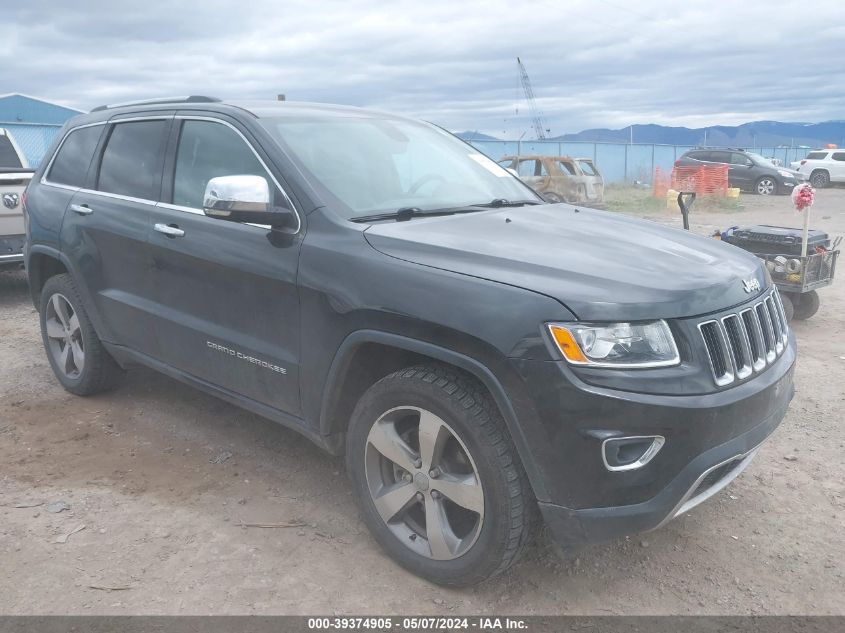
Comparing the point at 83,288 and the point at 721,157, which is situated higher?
the point at 83,288

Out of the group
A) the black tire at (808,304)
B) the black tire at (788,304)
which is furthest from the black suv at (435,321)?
the black tire at (808,304)

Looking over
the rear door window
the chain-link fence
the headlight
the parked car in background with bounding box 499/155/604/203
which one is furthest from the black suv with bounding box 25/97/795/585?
the rear door window

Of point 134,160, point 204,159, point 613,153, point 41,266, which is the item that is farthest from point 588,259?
point 613,153

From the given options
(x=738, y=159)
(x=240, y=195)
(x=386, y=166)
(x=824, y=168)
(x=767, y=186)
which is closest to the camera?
(x=240, y=195)

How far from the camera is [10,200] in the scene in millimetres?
7402

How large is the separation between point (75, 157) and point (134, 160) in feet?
2.62

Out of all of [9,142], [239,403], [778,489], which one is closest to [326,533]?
[239,403]

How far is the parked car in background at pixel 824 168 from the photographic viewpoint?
2908 cm

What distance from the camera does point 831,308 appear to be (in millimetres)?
7812

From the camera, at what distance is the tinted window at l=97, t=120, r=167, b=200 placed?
401cm

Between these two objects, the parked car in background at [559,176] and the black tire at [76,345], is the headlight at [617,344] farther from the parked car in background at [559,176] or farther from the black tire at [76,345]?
the parked car in background at [559,176]

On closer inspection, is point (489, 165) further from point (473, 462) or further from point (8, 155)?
point (8, 155)

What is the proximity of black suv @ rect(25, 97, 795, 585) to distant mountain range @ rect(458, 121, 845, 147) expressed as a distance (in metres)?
40.9

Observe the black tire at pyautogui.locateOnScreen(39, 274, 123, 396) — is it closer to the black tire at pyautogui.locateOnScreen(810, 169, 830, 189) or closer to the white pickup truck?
the white pickup truck
